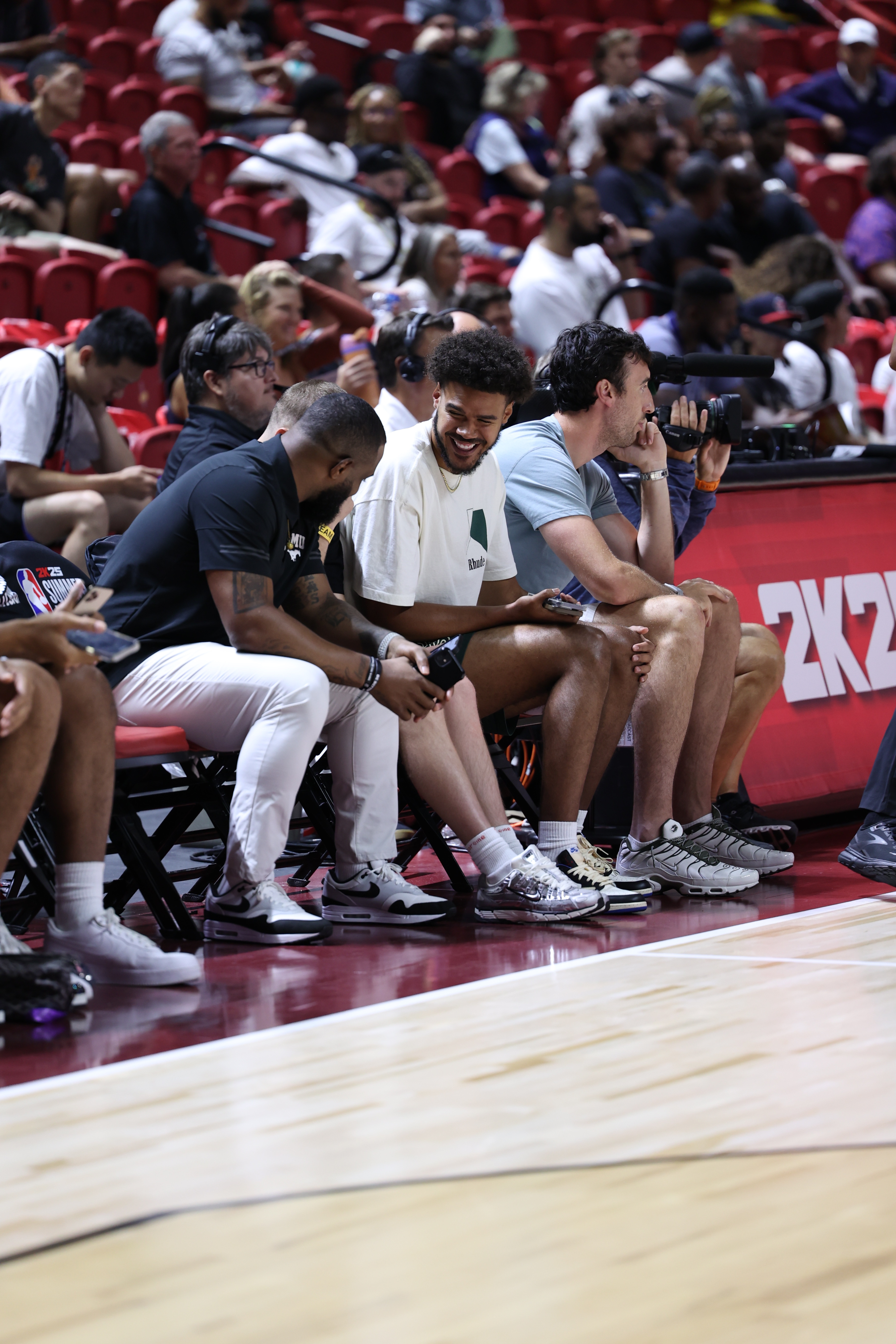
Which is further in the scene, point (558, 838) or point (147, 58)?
point (147, 58)

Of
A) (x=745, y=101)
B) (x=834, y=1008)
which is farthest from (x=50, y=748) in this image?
(x=745, y=101)

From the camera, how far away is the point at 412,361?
5.07 m

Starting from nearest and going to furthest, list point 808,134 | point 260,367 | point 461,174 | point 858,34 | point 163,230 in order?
point 260,367 → point 163,230 → point 461,174 → point 858,34 → point 808,134

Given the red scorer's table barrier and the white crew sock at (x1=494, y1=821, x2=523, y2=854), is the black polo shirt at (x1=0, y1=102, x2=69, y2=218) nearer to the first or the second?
the red scorer's table barrier

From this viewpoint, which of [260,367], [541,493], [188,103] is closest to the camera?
[541,493]

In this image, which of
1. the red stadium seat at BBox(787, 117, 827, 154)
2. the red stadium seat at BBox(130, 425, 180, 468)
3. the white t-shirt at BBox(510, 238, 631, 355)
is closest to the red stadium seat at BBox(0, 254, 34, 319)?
the red stadium seat at BBox(130, 425, 180, 468)

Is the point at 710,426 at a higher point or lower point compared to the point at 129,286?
higher

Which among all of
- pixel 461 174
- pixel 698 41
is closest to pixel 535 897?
pixel 461 174

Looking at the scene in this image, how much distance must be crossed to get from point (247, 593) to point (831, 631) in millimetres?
2230

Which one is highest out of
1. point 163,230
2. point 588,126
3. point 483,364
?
point 483,364

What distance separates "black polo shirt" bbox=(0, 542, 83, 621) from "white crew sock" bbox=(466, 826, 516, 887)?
3.63 feet

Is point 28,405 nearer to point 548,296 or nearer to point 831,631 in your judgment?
point 831,631

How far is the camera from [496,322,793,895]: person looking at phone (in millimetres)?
4207

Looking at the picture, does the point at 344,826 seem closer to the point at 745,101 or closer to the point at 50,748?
the point at 50,748
